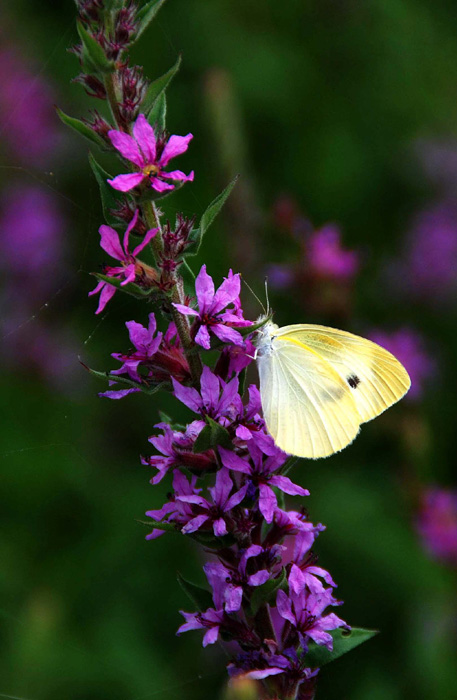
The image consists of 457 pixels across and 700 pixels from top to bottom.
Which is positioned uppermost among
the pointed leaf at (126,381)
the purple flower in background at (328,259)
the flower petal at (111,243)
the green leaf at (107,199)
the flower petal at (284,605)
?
the green leaf at (107,199)

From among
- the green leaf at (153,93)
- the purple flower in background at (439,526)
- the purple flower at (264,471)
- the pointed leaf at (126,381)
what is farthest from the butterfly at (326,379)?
the purple flower in background at (439,526)

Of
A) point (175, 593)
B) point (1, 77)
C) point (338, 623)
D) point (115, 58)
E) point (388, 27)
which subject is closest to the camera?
point (115, 58)

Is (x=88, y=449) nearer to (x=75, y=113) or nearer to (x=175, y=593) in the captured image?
(x=175, y=593)

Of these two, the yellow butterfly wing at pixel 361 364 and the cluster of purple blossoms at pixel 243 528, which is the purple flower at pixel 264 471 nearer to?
the cluster of purple blossoms at pixel 243 528

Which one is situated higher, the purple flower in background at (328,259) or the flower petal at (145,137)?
the flower petal at (145,137)

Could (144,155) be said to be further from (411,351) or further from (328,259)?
(411,351)

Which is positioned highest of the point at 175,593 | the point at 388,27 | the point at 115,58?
the point at 115,58

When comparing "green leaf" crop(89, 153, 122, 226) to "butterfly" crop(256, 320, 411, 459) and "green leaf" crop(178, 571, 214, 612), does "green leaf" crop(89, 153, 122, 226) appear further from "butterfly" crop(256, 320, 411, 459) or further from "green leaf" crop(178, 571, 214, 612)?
"green leaf" crop(178, 571, 214, 612)

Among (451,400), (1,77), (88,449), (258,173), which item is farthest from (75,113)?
(451,400)
